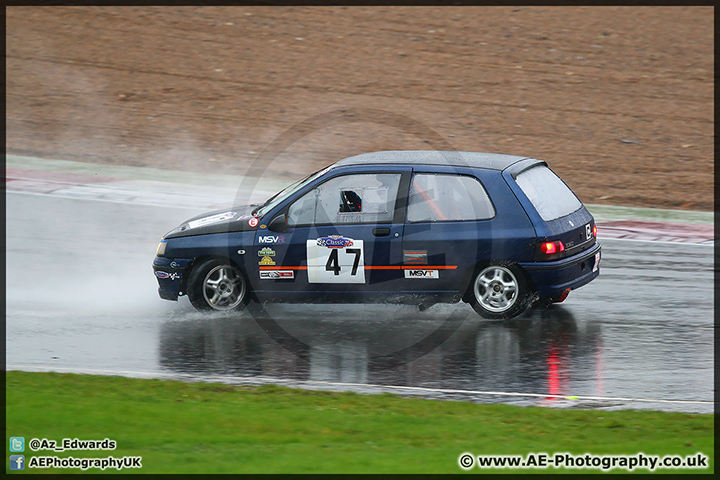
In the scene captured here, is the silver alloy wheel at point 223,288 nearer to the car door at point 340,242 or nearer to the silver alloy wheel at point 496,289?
the car door at point 340,242

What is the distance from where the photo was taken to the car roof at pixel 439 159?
1035 cm

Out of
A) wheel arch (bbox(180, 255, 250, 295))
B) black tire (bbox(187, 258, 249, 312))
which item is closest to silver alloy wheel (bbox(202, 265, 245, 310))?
black tire (bbox(187, 258, 249, 312))

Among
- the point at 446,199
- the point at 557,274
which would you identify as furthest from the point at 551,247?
the point at 446,199

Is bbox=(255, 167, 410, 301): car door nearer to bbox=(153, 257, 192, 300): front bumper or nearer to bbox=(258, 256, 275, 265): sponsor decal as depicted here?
bbox=(258, 256, 275, 265): sponsor decal

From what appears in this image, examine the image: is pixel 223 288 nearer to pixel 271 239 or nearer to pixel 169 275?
pixel 169 275

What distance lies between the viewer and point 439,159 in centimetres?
1045

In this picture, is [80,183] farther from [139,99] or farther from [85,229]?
[139,99]

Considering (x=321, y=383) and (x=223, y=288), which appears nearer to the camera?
(x=321, y=383)

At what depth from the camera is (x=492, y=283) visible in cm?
1023

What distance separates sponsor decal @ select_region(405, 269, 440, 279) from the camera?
10117 millimetres

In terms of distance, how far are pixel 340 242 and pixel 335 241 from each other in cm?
5

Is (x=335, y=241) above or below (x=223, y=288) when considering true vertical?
above

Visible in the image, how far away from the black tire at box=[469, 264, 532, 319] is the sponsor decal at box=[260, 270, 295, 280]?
1.88 m

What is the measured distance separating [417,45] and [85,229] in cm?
1202
